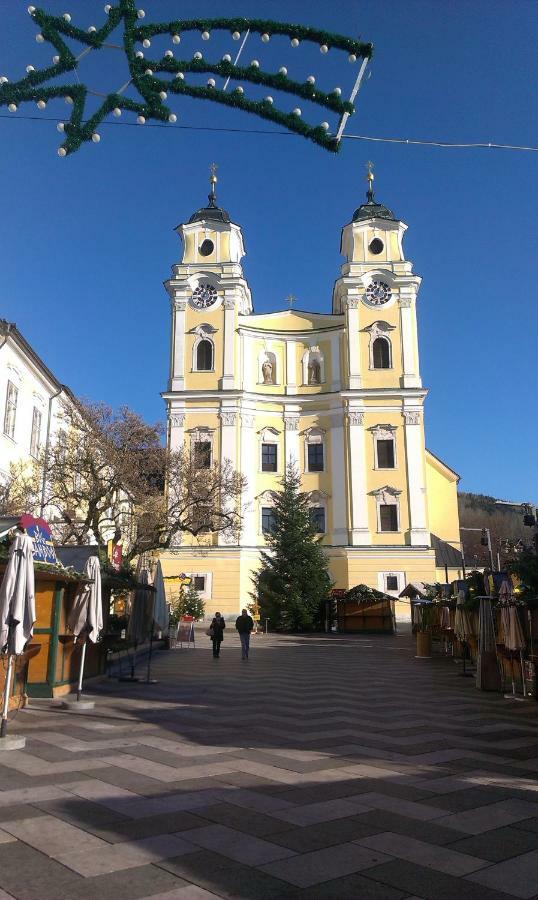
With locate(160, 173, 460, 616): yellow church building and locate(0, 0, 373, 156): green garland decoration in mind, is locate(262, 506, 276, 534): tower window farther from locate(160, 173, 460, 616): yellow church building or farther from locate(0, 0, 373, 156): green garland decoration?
locate(0, 0, 373, 156): green garland decoration

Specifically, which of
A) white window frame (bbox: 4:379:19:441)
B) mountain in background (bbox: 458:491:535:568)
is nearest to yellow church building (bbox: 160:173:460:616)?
white window frame (bbox: 4:379:19:441)

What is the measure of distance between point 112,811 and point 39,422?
30.0 meters

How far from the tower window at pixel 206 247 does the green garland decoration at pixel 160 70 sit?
44129 mm

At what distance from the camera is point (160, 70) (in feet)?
21.6

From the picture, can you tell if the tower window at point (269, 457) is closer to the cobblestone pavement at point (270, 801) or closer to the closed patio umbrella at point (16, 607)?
the cobblestone pavement at point (270, 801)

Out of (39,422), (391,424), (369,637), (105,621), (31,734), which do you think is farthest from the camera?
(391,424)

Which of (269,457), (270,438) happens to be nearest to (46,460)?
(269,457)

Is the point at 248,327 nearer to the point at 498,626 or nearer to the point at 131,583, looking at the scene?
the point at 131,583

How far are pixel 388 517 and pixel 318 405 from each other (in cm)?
923

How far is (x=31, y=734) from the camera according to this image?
8.75 meters

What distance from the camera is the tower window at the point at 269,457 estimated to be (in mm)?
47594

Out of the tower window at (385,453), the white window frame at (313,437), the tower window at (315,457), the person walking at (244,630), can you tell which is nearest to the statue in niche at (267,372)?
the white window frame at (313,437)

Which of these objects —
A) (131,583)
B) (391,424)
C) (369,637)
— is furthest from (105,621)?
(391,424)

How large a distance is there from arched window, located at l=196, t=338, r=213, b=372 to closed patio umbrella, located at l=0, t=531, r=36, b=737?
39.4m
